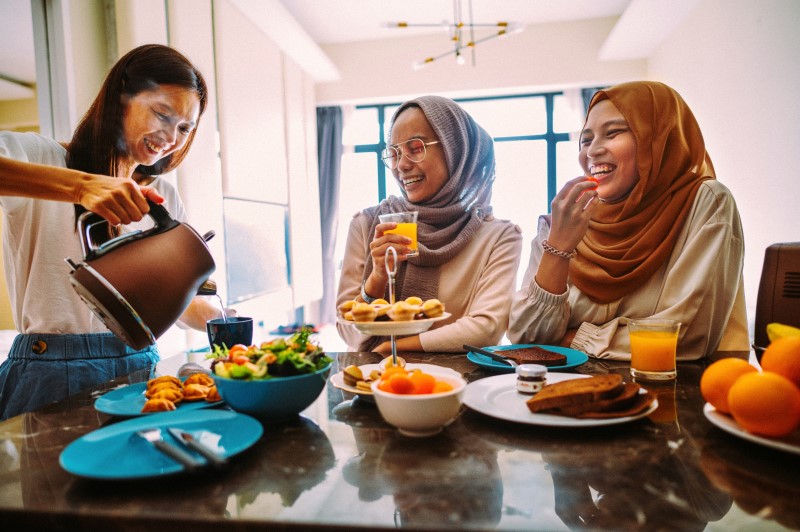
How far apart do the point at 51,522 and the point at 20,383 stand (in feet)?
3.09

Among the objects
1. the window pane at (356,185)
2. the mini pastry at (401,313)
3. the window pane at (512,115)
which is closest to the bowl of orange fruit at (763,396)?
the mini pastry at (401,313)

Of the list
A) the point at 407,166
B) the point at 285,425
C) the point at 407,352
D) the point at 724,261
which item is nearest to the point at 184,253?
the point at 285,425

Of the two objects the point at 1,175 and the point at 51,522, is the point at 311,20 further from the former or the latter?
the point at 51,522

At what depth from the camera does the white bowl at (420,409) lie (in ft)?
2.26

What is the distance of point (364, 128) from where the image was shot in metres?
6.21

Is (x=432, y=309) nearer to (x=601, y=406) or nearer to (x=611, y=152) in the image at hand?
(x=601, y=406)

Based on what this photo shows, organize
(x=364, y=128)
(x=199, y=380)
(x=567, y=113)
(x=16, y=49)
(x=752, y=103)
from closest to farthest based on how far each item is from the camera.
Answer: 1. (x=199, y=380)
2. (x=16, y=49)
3. (x=752, y=103)
4. (x=567, y=113)
5. (x=364, y=128)

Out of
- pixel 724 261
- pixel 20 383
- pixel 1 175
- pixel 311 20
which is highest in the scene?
pixel 311 20

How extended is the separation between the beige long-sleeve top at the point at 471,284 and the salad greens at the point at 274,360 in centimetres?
54

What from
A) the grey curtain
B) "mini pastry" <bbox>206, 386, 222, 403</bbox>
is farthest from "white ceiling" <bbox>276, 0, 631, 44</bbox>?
"mini pastry" <bbox>206, 386, 222, 403</bbox>

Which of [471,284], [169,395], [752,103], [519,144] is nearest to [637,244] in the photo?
[471,284]

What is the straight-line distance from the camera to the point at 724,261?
1299 mm

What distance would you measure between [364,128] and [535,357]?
5.55 metres

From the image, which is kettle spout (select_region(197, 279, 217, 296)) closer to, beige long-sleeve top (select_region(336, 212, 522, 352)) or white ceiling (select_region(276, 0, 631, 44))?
beige long-sleeve top (select_region(336, 212, 522, 352))
